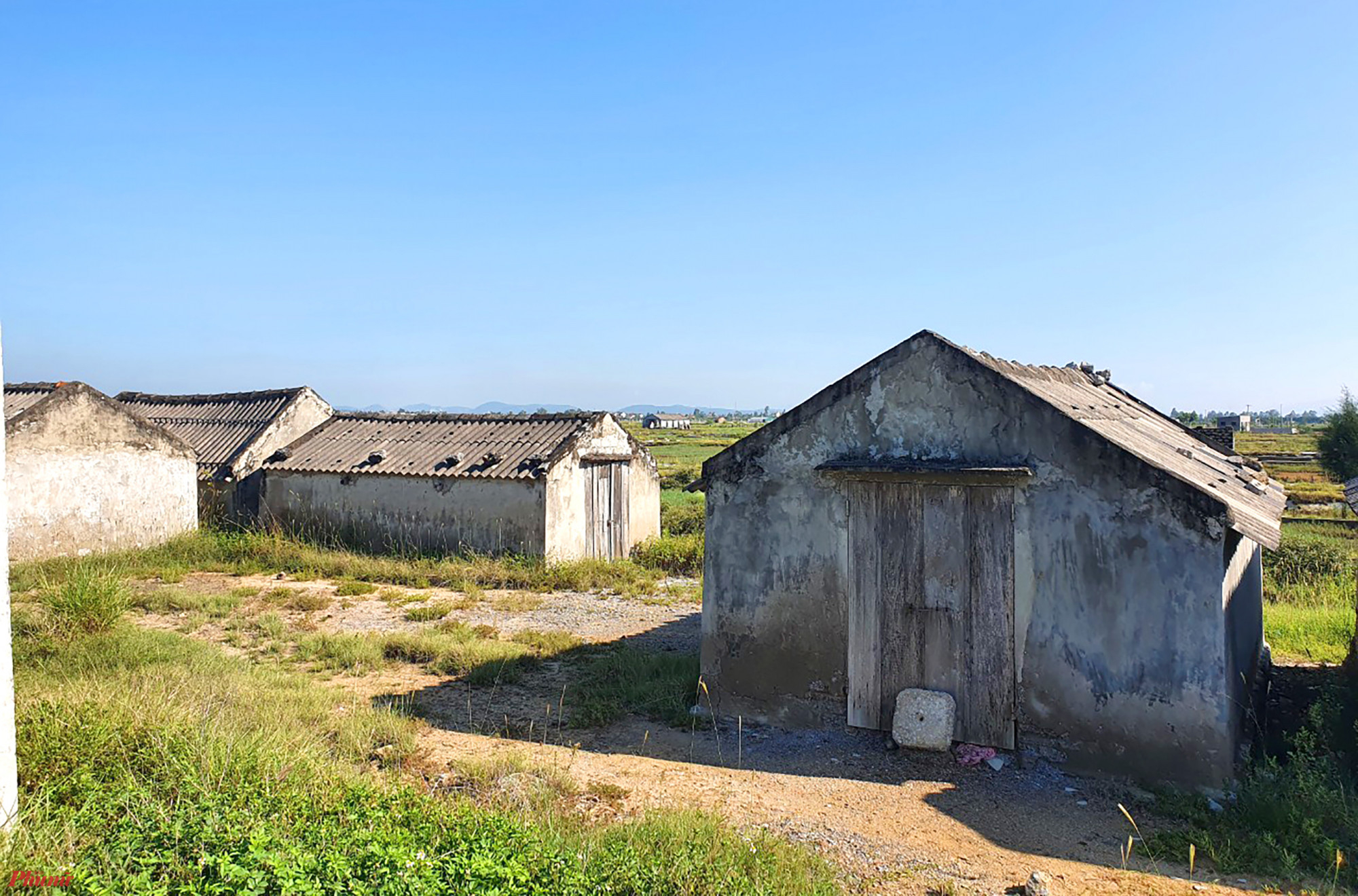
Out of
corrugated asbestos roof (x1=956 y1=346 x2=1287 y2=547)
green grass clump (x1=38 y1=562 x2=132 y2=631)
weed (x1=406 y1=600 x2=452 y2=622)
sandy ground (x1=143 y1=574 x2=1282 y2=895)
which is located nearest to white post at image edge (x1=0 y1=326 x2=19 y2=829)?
sandy ground (x1=143 y1=574 x2=1282 y2=895)

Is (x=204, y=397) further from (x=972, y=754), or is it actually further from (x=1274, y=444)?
(x=1274, y=444)

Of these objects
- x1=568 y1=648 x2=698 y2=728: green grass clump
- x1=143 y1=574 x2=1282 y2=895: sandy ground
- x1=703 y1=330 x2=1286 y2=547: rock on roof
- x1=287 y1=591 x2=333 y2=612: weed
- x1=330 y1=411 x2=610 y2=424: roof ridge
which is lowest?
x1=143 y1=574 x2=1282 y2=895: sandy ground

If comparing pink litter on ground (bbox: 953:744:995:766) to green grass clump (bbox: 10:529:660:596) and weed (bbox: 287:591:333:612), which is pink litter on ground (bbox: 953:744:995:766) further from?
weed (bbox: 287:591:333:612)

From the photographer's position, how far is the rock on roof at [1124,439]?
24.1 ft

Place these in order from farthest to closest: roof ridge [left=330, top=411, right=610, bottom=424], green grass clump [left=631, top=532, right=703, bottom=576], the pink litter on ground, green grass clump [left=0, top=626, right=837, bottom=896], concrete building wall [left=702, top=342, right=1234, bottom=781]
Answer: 1. roof ridge [left=330, top=411, right=610, bottom=424]
2. green grass clump [left=631, top=532, right=703, bottom=576]
3. the pink litter on ground
4. concrete building wall [left=702, top=342, right=1234, bottom=781]
5. green grass clump [left=0, top=626, right=837, bottom=896]

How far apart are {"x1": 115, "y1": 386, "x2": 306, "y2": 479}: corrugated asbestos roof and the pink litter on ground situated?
18599 millimetres

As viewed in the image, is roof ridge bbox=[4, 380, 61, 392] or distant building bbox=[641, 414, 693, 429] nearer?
roof ridge bbox=[4, 380, 61, 392]

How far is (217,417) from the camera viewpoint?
23500 millimetres

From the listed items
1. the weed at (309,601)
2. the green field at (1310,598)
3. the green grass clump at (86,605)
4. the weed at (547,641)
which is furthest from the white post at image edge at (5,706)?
the green field at (1310,598)

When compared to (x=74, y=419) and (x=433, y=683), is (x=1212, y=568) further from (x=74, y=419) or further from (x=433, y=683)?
(x=74, y=419)

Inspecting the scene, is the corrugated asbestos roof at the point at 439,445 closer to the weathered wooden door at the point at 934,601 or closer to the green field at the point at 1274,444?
the weathered wooden door at the point at 934,601

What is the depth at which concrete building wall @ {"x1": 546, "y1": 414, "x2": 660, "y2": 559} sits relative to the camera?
1764 centimetres

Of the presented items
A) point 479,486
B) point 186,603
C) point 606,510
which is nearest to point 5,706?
point 186,603

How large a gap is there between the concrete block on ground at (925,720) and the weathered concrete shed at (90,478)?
53.8 ft
